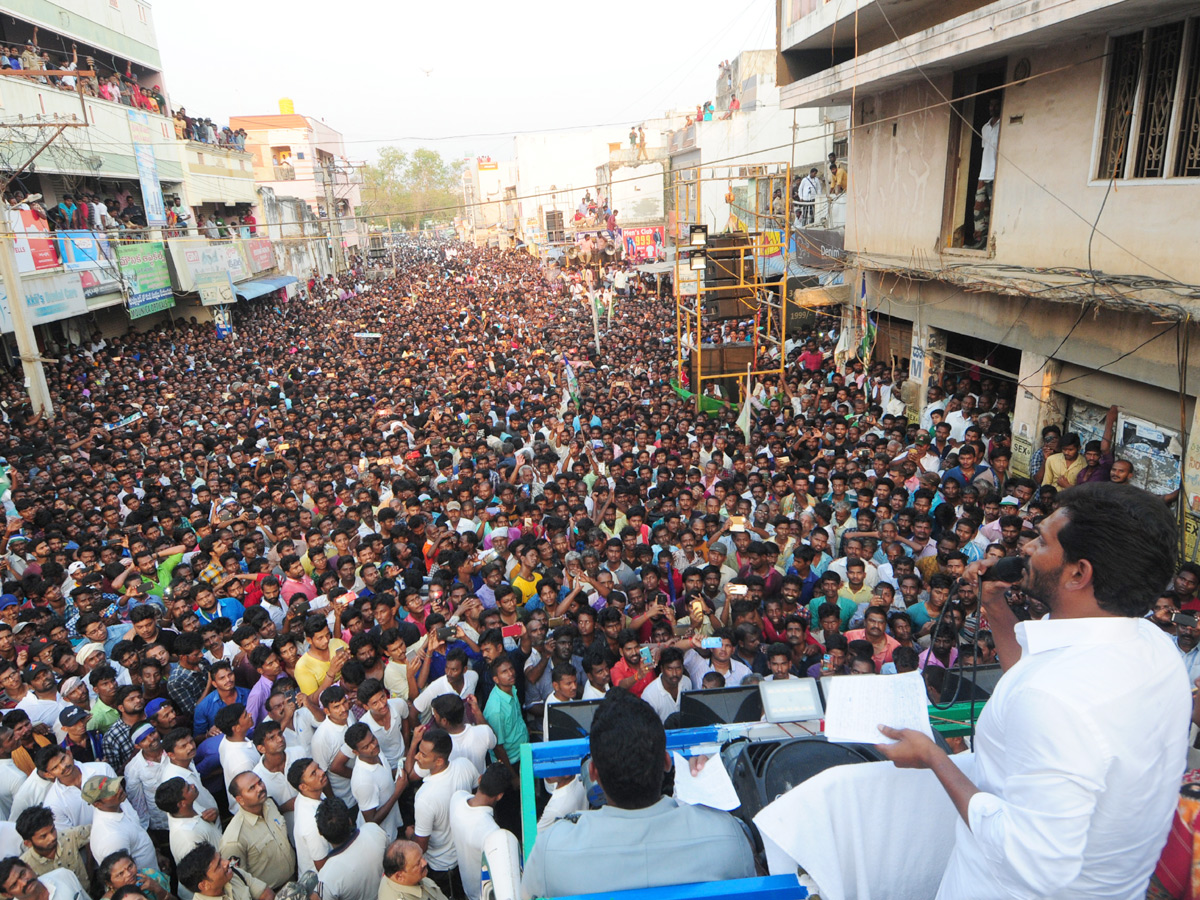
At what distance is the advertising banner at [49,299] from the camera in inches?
508

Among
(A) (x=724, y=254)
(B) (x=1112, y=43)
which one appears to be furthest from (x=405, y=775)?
(A) (x=724, y=254)

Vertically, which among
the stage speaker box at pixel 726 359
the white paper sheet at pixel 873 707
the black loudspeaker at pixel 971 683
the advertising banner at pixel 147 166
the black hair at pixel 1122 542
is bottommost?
the stage speaker box at pixel 726 359

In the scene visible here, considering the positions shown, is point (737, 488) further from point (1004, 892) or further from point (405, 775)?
point (1004, 892)

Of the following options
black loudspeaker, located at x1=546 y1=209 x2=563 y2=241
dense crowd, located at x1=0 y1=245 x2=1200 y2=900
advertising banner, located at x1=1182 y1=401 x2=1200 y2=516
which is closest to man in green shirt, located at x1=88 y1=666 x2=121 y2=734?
dense crowd, located at x1=0 y1=245 x2=1200 y2=900

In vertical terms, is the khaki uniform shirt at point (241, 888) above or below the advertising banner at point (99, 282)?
below

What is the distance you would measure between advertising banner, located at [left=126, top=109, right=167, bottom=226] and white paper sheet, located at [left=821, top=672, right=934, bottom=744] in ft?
80.6

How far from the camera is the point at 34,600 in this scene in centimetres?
673

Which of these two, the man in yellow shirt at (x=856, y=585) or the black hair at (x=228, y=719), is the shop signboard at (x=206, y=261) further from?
the man in yellow shirt at (x=856, y=585)

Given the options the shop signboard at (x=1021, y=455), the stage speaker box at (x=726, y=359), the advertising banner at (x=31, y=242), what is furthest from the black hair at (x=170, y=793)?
the advertising banner at (x=31, y=242)

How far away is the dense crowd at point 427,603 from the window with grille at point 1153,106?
9.02 ft

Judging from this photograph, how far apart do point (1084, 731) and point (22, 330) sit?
1529 centimetres

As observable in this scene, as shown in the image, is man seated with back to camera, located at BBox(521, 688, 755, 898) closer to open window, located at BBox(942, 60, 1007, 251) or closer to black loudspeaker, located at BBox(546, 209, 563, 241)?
open window, located at BBox(942, 60, 1007, 251)

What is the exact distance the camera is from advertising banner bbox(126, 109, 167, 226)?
2136cm

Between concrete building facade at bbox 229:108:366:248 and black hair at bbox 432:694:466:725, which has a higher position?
concrete building facade at bbox 229:108:366:248
